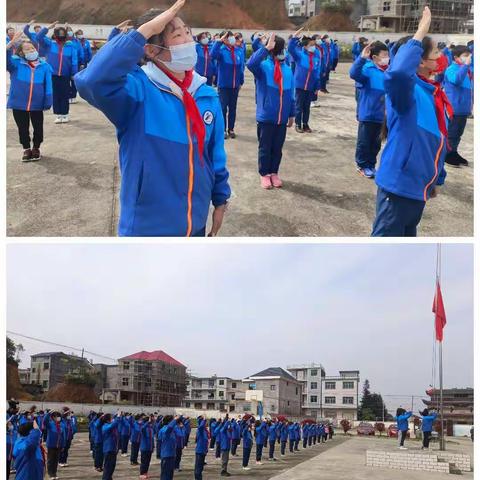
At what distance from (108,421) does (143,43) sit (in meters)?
5.72

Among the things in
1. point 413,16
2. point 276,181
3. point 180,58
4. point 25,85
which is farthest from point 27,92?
point 413,16

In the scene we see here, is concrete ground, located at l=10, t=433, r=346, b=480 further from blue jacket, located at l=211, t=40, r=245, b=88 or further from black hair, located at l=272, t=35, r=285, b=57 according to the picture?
blue jacket, located at l=211, t=40, r=245, b=88

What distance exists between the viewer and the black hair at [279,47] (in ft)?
16.7

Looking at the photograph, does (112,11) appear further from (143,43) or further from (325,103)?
(143,43)

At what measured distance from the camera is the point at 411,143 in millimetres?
2852

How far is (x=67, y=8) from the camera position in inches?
1009

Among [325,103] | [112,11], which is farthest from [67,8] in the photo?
[325,103]

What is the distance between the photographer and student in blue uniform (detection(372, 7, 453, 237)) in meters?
2.68

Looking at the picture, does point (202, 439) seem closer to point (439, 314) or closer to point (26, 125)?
point (439, 314)

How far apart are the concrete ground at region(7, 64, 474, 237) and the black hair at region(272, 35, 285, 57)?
132 cm

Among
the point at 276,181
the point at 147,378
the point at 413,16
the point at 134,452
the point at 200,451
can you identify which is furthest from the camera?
the point at 413,16

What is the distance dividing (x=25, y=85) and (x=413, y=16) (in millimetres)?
18246

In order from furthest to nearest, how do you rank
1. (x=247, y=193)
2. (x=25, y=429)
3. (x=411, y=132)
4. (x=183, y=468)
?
(x=183, y=468), (x=247, y=193), (x=25, y=429), (x=411, y=132)

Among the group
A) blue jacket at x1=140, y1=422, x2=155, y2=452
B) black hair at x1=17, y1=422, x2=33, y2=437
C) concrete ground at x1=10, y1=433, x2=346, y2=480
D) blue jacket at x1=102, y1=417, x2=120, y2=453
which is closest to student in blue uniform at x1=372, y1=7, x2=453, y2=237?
black hair at x1=17, y1=422, x2=33, y2=437
